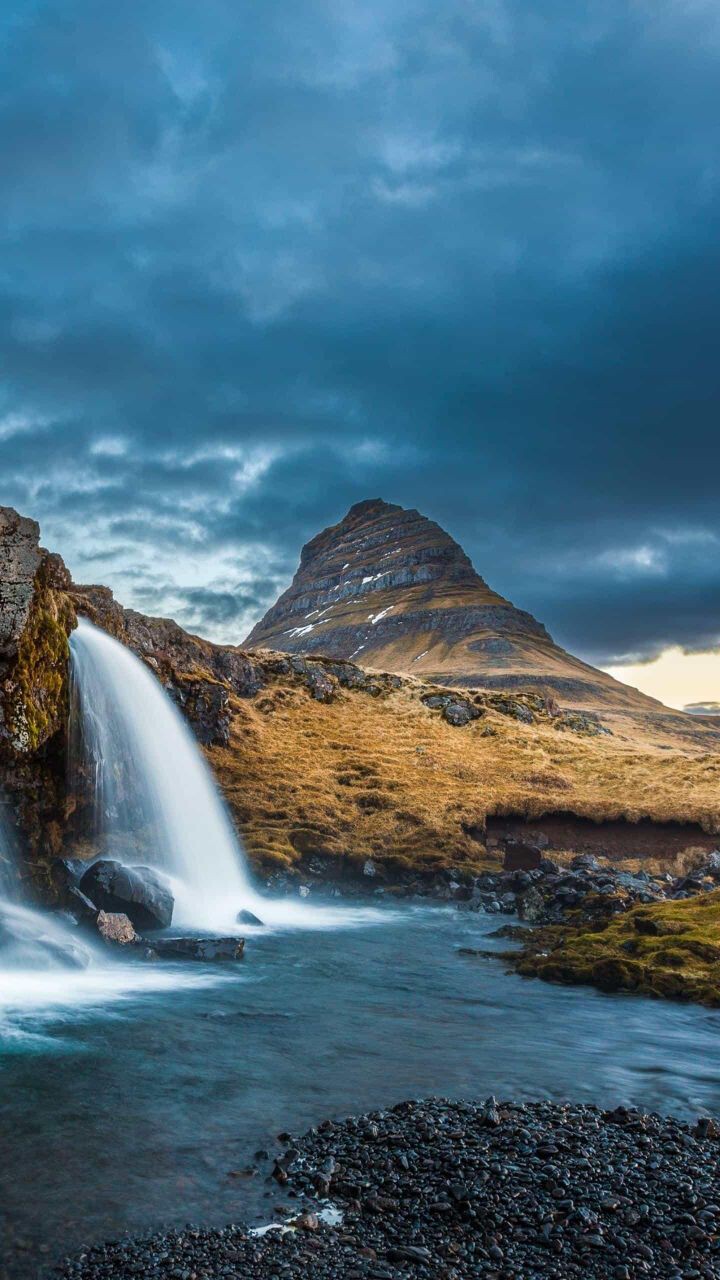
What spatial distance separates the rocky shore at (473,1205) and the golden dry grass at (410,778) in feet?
107

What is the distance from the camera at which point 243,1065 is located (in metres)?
15.9

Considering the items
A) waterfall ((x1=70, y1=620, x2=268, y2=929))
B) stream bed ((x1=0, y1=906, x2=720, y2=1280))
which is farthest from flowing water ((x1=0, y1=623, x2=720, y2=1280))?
waterfall ((x1=70, y1=620, x2=268, y2=929))

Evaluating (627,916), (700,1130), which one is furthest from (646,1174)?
(627,916)

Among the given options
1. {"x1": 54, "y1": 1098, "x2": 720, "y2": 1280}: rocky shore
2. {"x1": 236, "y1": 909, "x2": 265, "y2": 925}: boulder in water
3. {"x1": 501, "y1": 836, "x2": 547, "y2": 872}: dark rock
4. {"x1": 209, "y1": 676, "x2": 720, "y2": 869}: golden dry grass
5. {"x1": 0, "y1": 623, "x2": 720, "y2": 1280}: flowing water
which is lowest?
{"x1": 236, "y1": 909, "x2": 265, "y2": 925}: boulder in water

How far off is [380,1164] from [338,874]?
33.8m

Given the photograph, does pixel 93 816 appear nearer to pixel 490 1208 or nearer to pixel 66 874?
pixel 66 874

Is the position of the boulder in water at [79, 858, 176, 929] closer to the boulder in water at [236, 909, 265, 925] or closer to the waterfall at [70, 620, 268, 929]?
the waterfall at [70, 620, 268, 929]

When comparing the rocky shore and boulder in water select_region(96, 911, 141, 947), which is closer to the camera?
the rocky shore

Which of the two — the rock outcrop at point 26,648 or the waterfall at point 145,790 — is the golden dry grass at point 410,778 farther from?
the rock outcrop at point 26,648

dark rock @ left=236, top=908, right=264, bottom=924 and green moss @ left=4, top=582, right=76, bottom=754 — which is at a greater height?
green moss @ left=4, top=582, right=76, bottom=754

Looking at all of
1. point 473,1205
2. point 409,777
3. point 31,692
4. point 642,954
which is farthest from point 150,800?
point 473,1205

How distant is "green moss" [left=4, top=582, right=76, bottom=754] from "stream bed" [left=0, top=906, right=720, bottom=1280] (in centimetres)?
949

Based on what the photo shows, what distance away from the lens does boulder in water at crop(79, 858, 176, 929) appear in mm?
28094

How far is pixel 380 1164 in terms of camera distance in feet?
36.9
